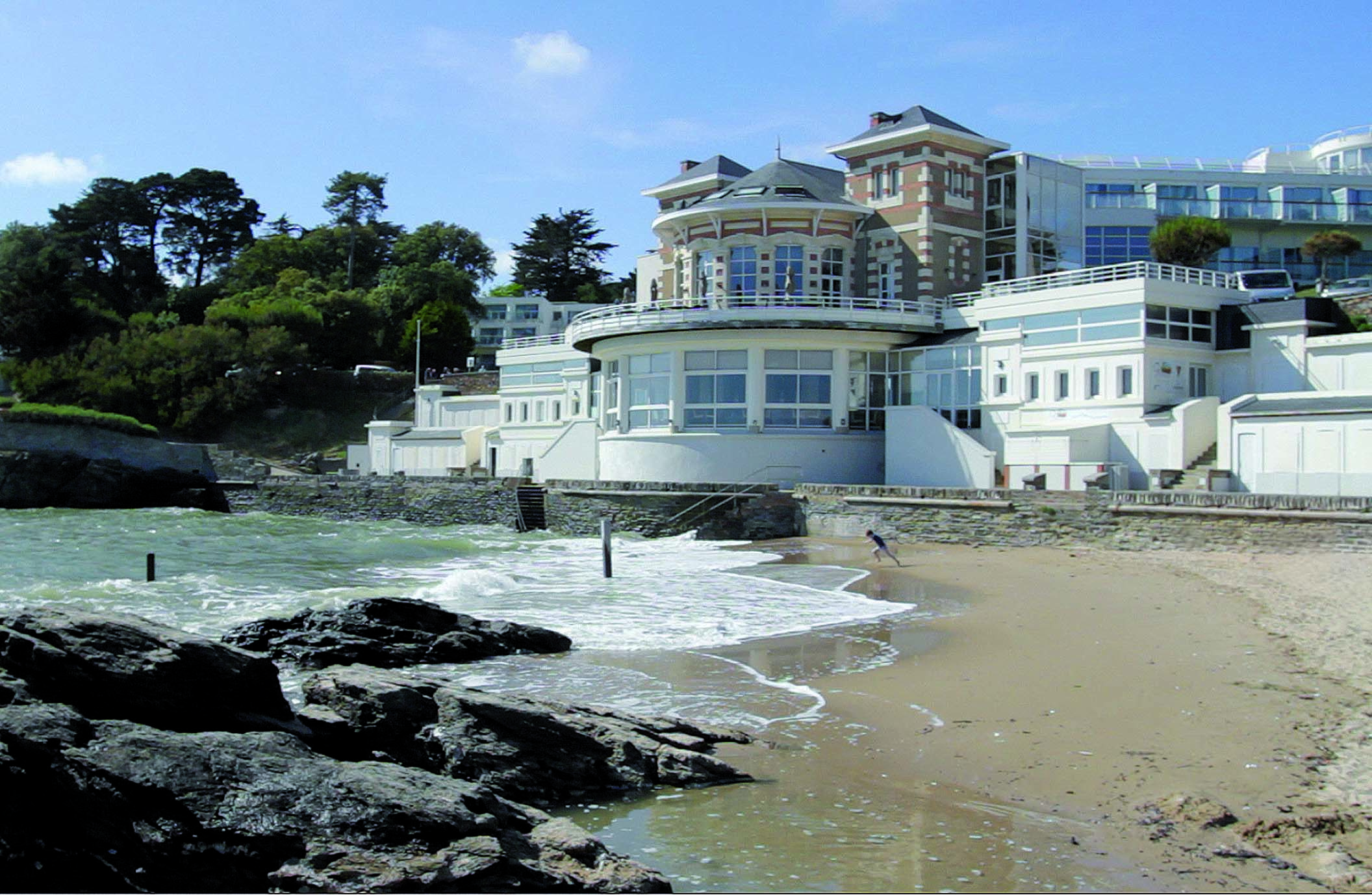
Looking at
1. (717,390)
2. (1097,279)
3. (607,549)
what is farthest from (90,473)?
(1097,279)

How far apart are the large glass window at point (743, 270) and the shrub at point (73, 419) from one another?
1049 inches

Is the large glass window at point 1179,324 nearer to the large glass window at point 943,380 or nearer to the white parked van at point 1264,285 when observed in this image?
the white parked van at point 1264,285

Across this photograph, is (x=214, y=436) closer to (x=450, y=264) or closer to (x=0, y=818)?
(x=450, y=264)

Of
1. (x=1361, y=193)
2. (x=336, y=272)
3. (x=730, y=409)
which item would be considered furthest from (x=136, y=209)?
(x=1361, y=193)

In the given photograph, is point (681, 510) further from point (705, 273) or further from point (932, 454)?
point (705, 273)

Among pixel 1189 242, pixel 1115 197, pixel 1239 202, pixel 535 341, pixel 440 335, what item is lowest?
pixel 535 341

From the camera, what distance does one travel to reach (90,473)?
151 ft

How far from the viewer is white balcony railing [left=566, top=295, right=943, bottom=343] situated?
34438mm

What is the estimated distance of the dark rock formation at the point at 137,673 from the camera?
768cm

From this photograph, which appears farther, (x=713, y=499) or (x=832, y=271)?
(x=832, y=271)

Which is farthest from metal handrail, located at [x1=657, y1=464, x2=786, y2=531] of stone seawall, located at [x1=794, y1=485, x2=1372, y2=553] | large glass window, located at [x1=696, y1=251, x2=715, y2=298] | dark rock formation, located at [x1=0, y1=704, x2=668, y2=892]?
dark rock formation, located at [x1=0, y1=704, x2=668, y2=892]

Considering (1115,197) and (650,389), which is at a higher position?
(1115,197)

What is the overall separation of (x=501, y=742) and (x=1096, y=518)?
19388mm

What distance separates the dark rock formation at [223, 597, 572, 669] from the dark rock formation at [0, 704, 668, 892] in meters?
6.21
